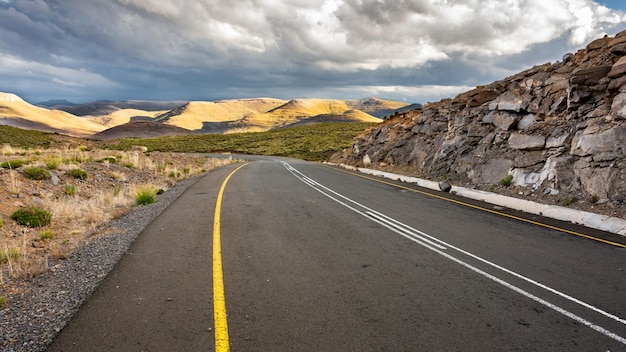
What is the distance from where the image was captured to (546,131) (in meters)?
15.1

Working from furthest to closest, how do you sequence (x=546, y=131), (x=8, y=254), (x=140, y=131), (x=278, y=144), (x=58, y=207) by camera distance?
1. (x=140, y=131)
2. (x=278, y=144)
3. (x=546, y=131)
4. (x=58, y=207)
5. (x=8, y=254)

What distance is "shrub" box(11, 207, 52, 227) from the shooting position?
27.2 ft

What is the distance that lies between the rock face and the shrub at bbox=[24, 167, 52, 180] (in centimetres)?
1686

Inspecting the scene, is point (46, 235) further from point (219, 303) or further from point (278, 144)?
point (278, 144)

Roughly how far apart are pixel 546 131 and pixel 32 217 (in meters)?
17.8

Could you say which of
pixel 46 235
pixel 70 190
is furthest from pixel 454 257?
pixel 70 190

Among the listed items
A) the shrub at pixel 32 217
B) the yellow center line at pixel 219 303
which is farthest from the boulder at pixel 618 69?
the shrub at pixel 32 217

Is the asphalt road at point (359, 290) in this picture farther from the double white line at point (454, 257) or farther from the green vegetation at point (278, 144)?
the green vegetation at point (278, 144)

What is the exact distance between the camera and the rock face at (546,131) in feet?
40.0

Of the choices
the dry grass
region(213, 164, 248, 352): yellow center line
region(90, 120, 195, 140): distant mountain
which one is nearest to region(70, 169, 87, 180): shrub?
the dry grass

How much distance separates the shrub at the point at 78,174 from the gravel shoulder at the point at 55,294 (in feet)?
25.1

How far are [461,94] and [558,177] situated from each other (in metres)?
13.0

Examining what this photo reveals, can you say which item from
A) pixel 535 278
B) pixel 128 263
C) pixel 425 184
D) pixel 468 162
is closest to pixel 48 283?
pixel 128 263

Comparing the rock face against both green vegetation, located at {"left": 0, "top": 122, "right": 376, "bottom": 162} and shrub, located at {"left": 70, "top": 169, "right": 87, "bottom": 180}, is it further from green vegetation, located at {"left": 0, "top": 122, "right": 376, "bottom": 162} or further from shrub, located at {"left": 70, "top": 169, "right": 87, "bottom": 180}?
green vegetation, located at {"left": 0, "top": 122, "right": 376, "bottom": 162}
